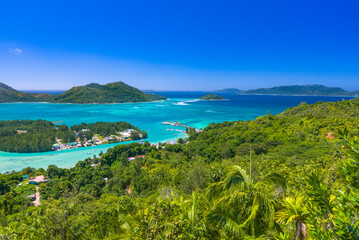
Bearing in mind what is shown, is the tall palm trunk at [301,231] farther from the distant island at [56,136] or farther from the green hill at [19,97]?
the green hill at [19,97]

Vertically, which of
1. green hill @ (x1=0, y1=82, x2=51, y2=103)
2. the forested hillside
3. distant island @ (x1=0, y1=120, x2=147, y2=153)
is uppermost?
green hill @ (x1=0, y1=82, x2=51, y2=103)

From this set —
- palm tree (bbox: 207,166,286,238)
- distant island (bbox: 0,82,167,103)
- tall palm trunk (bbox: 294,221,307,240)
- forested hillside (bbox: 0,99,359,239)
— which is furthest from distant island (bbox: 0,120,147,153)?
distant island (bbox: 0,82,167,103)

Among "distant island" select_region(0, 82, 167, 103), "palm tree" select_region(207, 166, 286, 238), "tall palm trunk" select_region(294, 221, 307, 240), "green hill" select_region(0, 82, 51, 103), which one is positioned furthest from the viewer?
"distant island" select_region(0, 82, 167, 103)

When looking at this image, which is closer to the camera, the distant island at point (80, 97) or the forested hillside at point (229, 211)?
the forested hillside at point (229, 211)

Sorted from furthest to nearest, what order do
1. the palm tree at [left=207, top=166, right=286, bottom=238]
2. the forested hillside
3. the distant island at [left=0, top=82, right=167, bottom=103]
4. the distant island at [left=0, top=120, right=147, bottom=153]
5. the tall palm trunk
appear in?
the distant island at [left=0, top=82, right=167, bottom=103]
the distant island at [left=0, top=120, right=147, bottom=153]
the palm tree at [left=207, top=166, right=286, bottom=238]
the tall palm trunk
the forested hillside

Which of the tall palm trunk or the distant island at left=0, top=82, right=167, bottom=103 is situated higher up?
the distant island at left=0, top=82, right=167, bottom=103

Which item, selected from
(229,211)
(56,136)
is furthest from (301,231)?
(56,136)

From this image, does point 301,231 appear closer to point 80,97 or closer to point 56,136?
point 56,136

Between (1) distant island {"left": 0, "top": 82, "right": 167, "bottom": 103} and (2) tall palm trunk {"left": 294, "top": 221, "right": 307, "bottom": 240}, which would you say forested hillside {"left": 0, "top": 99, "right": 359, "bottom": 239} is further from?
(1) distant island {"left": 0, "top": 82, "right": 167, "bottom": 103}

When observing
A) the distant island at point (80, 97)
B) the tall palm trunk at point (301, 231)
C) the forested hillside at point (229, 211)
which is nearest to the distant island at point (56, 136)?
the forested hillside at point (229, 211)

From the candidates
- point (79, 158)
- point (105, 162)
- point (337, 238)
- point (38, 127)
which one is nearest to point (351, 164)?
point (337, 238)

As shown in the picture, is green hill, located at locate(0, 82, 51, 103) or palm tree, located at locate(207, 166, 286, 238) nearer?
palm tree, located at locate(207, 166, 286, 238)
